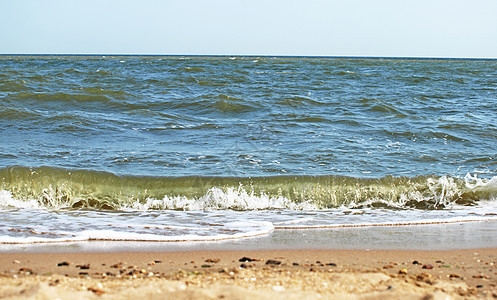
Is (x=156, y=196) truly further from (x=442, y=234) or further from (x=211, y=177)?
(x=442, y=234)

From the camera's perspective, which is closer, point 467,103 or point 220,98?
point 220,98

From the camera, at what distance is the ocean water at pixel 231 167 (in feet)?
17.1

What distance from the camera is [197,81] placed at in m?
16.9

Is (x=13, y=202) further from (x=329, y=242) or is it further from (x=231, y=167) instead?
(x=329, y=242)

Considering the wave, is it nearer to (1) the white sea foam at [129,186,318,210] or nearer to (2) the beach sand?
(1) the white sea foam at [129,186,318,210]

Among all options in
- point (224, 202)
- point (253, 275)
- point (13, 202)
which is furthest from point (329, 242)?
point (13, 202)

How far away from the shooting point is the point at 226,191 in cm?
626

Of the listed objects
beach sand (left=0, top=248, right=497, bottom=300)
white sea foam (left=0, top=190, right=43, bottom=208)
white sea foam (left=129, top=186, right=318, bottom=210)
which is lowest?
white sea foam (left=129, top=186, right=318, bottom=210)

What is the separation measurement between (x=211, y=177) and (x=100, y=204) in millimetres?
1376

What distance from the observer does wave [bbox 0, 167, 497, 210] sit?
19.9 feet

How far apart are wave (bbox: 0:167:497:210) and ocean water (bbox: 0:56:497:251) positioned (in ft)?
0.06

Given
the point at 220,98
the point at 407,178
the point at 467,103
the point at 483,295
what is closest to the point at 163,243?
the point at 483,295

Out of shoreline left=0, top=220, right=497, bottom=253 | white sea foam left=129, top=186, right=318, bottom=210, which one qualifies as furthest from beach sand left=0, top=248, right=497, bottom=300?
white sea foam left=129, top=186, right=318, bottom=210

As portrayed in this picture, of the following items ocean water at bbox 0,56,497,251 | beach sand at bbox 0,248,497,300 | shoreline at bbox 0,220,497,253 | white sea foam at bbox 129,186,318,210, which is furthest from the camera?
white sea foam at bbox 129,186,318,210
